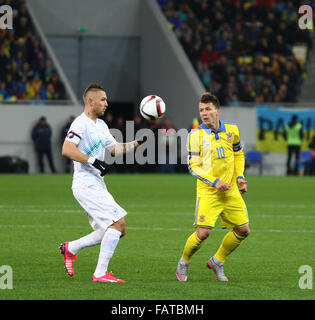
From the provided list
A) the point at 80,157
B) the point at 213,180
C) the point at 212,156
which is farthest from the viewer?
the point at 212,156

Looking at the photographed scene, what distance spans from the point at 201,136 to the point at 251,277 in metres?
1.61

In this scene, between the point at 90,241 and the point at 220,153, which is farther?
the point at 220,153

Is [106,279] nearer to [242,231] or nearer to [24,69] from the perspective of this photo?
[242,231]

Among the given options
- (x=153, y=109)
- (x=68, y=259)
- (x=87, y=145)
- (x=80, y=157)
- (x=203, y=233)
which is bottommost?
(x=68, y=259)

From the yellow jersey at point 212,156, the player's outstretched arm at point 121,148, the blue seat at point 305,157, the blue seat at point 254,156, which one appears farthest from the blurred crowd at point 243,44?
the player's outstretched arm at point 121,148

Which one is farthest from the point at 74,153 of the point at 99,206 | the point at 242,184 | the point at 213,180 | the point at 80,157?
the point at 242,184

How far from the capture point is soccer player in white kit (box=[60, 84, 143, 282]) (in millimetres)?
8078

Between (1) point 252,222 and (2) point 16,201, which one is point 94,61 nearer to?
(2) point 16,201

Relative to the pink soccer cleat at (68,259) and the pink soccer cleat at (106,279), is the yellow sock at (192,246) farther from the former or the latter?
the pink soccer cleat at (68,259)

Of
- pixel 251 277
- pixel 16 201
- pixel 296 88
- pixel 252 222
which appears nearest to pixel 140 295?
pixel 251 277

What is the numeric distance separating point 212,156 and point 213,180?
355mm

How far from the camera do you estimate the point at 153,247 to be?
11.1m

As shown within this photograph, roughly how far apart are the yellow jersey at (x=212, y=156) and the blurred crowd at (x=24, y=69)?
796 inches

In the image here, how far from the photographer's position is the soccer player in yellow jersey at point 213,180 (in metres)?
8.42
